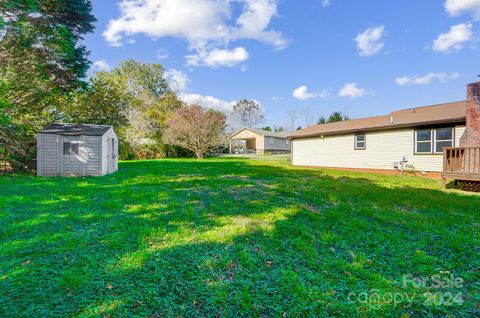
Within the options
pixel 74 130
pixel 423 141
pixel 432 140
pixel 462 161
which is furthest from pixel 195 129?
pixel 462 161

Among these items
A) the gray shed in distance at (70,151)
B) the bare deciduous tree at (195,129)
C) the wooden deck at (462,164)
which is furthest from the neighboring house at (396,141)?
the gray shed in distance at (70,151)

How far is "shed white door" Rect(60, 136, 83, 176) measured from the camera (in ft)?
31.6

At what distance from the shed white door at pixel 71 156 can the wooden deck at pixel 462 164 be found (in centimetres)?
1451

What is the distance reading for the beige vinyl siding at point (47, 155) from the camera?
9.45m

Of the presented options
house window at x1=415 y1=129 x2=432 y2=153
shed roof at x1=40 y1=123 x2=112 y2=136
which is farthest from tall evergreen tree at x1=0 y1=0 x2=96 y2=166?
house window at x1=415 y1=129 x2=432 y2=153

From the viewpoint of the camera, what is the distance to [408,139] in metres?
10.8

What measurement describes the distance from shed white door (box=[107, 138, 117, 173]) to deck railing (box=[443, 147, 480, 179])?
1397cm

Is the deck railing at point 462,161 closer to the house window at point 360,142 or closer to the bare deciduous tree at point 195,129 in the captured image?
the house window at point 360,142

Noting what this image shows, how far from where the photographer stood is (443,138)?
9.73 meters

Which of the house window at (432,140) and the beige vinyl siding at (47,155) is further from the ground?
the house window at (432,140)

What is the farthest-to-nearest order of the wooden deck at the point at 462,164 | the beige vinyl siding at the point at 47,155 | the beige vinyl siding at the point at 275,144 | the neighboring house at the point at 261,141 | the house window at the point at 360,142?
the beige vinyl siding at the point at 275,144
the neighboring house at the point at 261,141
the house window at the point at 360,142
the beige vinyl siding at the point at 47,155
the wooden deck at the point at 462,164

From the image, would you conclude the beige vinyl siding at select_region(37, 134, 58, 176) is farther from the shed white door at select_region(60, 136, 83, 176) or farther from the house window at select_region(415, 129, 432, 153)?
the house window at select_region(415, 129, 432, 153)

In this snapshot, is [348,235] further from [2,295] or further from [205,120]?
[205,120]

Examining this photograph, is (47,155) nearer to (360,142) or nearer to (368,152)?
(360,142)
